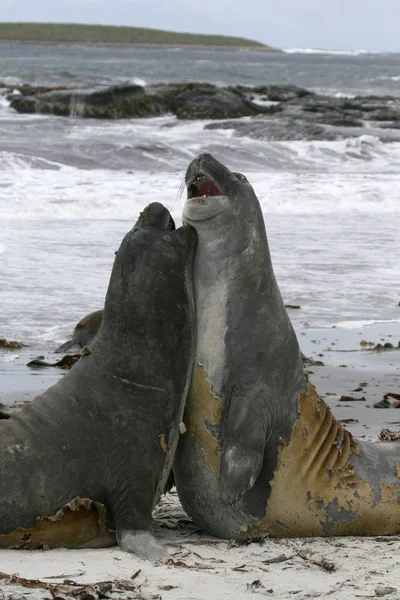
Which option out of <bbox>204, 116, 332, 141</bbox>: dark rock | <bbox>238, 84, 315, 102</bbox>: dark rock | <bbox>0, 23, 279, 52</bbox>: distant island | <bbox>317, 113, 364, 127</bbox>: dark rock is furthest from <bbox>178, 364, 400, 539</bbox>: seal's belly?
<bbox>0, 23, 279, 52</bbox>: distant island

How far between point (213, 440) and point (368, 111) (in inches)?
1609

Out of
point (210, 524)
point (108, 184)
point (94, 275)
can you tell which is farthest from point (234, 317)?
point (108, 184)

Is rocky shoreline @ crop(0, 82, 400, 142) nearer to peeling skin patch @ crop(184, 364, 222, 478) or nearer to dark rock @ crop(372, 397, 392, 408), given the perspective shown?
dark rock @ crop(372, 397, 392, 408)

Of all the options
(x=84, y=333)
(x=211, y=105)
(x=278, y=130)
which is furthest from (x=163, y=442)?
(x=211, y=105)

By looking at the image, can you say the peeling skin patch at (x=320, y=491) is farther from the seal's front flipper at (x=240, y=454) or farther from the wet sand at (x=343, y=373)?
the wet sand at (x=343, y=373)

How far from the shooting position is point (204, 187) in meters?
5.09

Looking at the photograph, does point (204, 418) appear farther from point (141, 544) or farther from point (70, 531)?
point (70, 531)

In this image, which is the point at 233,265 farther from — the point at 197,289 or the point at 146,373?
the point at 146,373

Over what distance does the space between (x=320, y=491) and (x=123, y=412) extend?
99cm

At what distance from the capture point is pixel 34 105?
38500mm

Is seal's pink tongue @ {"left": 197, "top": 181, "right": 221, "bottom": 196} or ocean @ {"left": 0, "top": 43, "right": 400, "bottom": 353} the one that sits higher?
seal's pink tongue @ {"left": 197, "top": 181, "right": 221, "bottom": 196}

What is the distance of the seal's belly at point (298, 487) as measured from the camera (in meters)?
4.87

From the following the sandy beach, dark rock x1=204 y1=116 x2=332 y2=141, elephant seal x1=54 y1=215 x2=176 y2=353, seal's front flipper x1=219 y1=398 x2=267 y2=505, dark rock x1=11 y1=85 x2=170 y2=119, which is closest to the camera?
the sandy beach

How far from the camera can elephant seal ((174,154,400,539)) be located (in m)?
4.86
